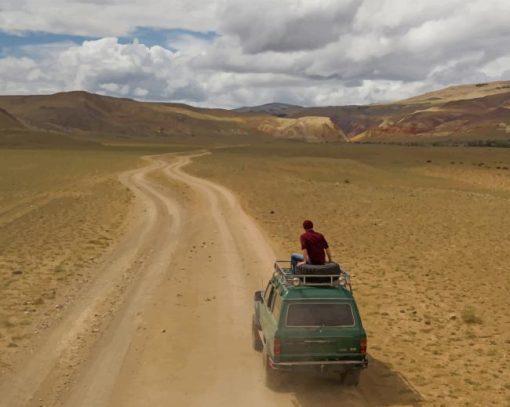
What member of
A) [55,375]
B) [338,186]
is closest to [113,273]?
[55,375]

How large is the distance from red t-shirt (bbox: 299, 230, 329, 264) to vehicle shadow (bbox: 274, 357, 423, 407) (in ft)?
8.38

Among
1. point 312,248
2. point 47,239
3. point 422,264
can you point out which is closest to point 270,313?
point 312,248

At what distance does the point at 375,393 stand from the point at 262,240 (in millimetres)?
15330

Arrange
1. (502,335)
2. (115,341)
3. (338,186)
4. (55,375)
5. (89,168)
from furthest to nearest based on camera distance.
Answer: (89,168) < (338,186) < (502,335) < (115,341) < (55,375)

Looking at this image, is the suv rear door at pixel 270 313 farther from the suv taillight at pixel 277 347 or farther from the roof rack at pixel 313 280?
the roof rack at pixel 313 280

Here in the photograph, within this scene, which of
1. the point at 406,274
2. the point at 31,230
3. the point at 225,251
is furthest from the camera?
the point at 31,230

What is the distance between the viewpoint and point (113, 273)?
20.5 meters

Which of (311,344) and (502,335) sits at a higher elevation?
(311,344)

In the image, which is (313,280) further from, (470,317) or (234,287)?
(234,287)

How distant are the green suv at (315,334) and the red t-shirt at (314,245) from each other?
1100 millimetres

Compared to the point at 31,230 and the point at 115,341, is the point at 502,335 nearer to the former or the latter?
the point at 115,341

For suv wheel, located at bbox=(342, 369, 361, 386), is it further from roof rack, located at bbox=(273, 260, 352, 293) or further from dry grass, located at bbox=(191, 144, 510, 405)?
roof rack, located at bbox=(273, 260, 352, 293)

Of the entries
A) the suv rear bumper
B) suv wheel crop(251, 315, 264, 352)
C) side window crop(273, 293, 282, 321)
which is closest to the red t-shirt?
side window crop(273, 293, 282, 321)

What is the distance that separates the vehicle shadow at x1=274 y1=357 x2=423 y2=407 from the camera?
10852 mm
